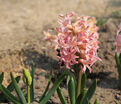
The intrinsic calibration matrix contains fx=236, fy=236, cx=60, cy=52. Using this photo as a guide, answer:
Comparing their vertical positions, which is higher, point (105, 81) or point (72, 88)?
point (72, 88)

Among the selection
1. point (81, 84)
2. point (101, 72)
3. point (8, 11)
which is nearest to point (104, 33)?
point (101, 72)

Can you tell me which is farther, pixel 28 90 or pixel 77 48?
pixel 28 90

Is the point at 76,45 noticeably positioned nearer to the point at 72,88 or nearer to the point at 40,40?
the point at 72,88

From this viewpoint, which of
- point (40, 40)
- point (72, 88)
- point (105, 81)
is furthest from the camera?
point (40, 40)

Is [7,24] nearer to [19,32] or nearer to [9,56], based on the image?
[19,32]

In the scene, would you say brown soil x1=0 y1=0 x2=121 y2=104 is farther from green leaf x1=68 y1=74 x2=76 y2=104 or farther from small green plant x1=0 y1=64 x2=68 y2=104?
green leaf x1=68 y1=74 x2=76 y2=104

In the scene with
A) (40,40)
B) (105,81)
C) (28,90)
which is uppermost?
(40,40)

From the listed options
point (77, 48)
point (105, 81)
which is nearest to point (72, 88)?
point (77, 48)

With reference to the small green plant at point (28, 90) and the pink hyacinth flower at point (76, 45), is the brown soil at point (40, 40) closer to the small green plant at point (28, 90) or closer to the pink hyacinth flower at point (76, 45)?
the small green plant at point (28, 90)
